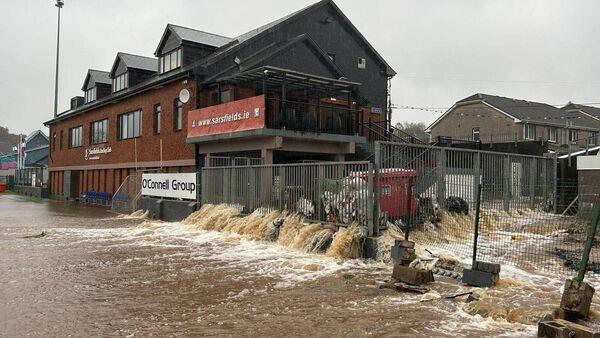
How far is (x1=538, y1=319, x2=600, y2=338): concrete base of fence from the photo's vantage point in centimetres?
503

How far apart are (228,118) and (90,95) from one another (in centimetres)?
2267

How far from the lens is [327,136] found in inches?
818

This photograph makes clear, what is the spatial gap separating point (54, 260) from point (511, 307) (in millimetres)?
9470

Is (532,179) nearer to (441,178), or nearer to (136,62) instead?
(441,178)

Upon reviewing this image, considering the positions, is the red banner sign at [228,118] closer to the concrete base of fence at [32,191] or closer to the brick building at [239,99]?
the brick building at [239,99]

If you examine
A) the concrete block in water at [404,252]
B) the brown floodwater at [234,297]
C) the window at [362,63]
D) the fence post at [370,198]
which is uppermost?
the window at [362,63]

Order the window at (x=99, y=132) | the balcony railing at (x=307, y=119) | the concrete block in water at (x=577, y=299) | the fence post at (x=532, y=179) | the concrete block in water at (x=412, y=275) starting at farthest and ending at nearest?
the window at (x=99, y=132) < the balcony railing at (x=307, y=119) < the fence post at (x=532, y=179) < the concrete block in water at (x=412, y=275) < the concrete block in water at (x=577, y=299)

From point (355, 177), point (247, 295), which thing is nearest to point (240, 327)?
point (247, 295)

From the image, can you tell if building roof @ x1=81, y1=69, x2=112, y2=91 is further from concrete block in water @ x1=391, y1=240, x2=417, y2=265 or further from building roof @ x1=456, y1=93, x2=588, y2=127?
building roof @ x1=456, y1=93, x2=588, y2=127

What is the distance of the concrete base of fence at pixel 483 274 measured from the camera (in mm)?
7965

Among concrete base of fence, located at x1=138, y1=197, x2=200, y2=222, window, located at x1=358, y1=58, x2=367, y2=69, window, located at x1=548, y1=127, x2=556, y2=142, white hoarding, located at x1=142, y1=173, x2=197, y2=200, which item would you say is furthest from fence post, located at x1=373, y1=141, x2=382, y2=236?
window, located at x1=548, y1=127, x2=556, y2=142

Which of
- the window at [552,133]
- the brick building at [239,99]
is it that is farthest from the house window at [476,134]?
the brick building at [239,99]

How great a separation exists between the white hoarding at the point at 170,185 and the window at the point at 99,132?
11340 millimetres

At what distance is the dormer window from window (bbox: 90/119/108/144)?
728 cm
